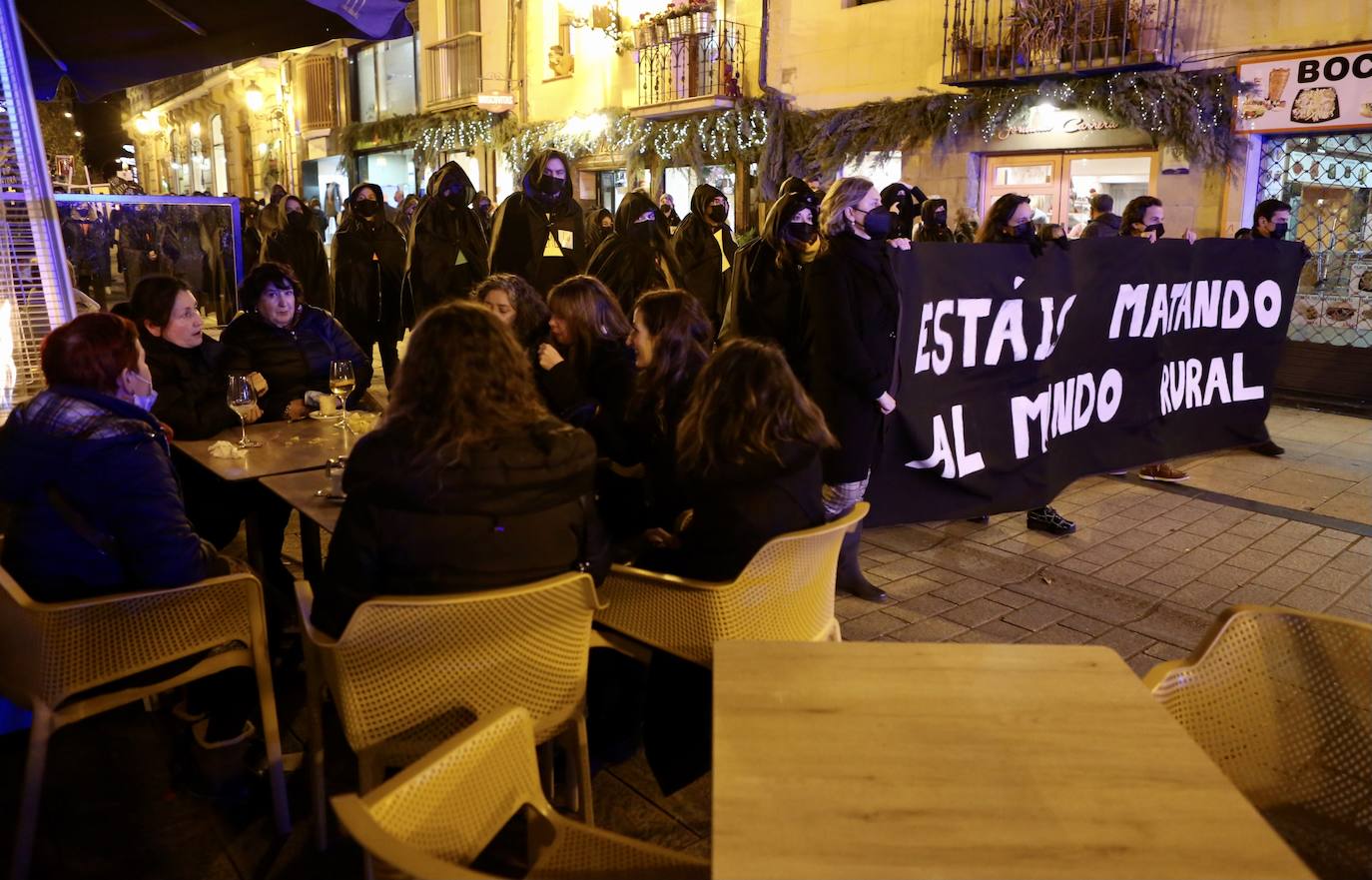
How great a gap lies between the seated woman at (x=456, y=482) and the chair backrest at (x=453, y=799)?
70 cm

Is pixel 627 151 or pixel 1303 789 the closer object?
pixel 1303 789

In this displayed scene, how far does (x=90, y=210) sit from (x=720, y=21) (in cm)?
1080

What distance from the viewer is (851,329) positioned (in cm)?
447

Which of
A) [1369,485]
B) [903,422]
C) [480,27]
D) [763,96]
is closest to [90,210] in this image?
[903,422]

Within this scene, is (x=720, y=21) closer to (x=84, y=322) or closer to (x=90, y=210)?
(x=90, y=210)

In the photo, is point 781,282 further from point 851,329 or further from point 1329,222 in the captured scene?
point 1329,222

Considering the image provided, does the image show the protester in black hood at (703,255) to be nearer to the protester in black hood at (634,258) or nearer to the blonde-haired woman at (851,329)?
the protester in black hood at (634,258)

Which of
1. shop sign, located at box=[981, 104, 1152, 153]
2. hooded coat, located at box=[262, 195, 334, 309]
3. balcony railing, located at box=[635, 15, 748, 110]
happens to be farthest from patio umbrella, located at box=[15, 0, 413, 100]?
balcony railing, located at box=[635, 15, 748, 110]

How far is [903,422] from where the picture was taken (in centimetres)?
525

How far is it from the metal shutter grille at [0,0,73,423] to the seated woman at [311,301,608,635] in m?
2.10

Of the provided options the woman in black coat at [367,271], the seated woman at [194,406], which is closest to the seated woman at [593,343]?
the seated woman at [194,406]

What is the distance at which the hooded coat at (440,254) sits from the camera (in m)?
8.13

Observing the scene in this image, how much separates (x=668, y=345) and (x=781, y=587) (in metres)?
1.24

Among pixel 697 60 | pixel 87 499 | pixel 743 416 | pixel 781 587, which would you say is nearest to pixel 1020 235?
pixel 743 416
